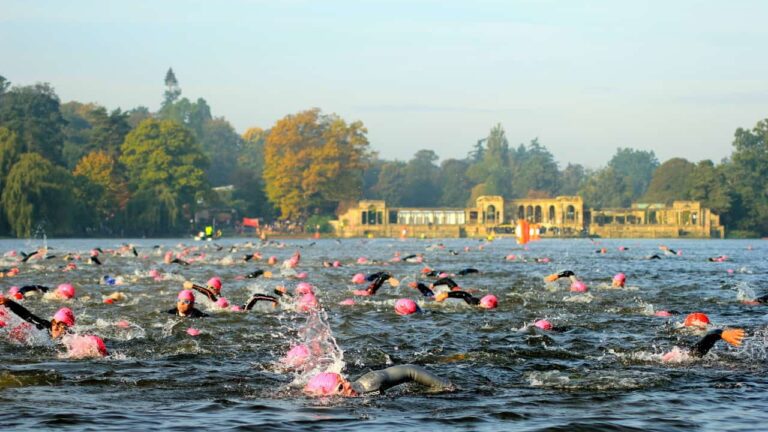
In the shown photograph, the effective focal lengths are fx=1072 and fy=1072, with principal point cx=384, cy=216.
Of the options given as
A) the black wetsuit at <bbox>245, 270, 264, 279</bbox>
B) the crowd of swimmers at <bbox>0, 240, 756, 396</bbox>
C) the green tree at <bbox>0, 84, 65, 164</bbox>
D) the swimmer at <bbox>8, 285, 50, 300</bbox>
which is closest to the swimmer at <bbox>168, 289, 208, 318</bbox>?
the crowd of swimmers at <bbox>0, 240, 756, 396</bbox>

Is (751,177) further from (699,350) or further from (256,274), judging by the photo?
(699,350)

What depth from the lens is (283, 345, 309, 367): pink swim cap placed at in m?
16.5

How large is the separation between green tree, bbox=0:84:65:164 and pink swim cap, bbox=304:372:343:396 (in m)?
117

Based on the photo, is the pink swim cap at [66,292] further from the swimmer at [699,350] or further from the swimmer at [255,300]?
the swimmer at [699,350]

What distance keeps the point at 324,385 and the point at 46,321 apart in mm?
5491

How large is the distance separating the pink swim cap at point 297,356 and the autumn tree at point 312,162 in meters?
153

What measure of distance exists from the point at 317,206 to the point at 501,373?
535 ft

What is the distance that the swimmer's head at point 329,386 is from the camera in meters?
14.1

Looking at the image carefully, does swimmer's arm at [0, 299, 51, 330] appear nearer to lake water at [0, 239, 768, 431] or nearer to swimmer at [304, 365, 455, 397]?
lake water at [0, 239, 768, 431]

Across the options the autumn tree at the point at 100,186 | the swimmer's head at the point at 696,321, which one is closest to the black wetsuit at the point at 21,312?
the swimmer's head at the point at 696,321

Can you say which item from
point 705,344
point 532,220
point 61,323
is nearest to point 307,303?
point 61,323

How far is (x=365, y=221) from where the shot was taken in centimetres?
17575

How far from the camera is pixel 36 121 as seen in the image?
138000 mm

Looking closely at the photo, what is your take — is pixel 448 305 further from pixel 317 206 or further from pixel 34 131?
pixel 317 206
